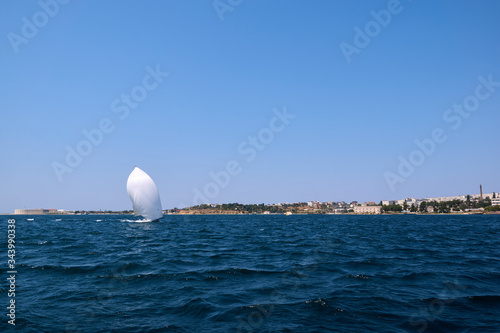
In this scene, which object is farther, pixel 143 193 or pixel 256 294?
pixel 143 193

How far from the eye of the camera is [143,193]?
64.3m

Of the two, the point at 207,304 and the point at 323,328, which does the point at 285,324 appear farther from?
the point at 207,304

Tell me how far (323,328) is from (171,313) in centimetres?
433

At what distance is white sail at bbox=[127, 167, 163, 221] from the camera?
6384 cm

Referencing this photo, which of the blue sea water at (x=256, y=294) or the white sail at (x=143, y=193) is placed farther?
the white sail at (x=143, y=193)

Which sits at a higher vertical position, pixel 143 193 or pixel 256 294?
pixel 143 193

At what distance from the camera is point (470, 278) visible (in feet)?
43.9

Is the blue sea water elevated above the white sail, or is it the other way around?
the white sail

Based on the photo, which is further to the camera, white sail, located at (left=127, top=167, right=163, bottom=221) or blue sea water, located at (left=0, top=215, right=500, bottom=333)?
white sail, located at (left=127, top=167, right=163, bottom=221)

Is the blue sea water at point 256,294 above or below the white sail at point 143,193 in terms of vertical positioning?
below

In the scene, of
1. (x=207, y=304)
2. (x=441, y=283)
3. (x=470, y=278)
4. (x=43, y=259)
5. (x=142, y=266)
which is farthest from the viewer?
(x=43, y=259)

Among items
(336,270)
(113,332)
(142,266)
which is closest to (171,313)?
(113,332)

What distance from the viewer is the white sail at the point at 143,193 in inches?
2514

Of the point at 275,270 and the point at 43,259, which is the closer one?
the point at 275,270
